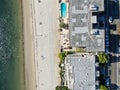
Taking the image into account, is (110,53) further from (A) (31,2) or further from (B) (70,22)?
(A) (31,2)

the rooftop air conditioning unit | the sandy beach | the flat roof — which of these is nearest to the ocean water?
the sandy beach

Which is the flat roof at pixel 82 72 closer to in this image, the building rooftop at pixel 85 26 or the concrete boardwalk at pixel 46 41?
the building rooftop at pixel 85 26

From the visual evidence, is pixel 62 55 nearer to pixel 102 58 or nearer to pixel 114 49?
pixel 102 58

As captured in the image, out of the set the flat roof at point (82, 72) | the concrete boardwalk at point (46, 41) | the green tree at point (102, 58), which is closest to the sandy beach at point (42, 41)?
the concrete boardwalk at point (46, 41)

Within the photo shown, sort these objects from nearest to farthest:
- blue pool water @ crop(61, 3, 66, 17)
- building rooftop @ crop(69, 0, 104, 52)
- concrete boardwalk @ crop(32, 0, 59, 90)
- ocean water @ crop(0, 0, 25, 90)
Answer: building rooftop @ crop(69, 0, 104, 52), blue pool water @ crop(61, 3, 66, 17), concrete boardwalk @ crop(32, 0, 59, 90), ocean water @ crop(0, 0, 25, 90)

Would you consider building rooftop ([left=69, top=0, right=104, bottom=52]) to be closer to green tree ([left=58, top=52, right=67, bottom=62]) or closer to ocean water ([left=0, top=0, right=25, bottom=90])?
green tree ([left=58, top=52, right=67, bottom=62])

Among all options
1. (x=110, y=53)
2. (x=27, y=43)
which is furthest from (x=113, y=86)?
(x=27, y=43)
